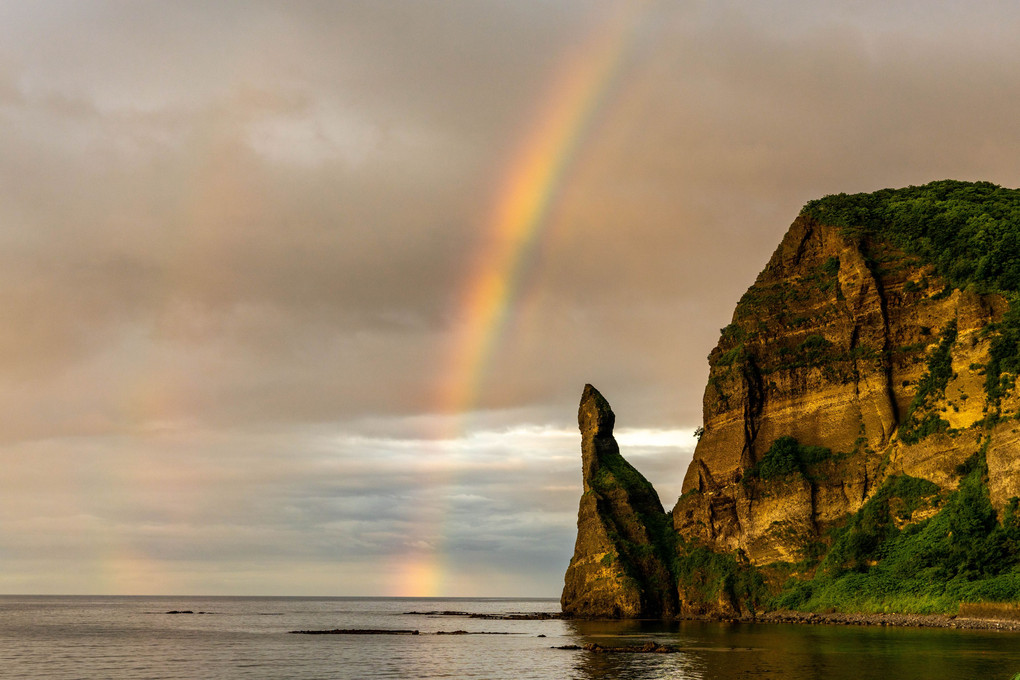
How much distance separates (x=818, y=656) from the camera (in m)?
68.2

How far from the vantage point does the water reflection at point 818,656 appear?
5672cm

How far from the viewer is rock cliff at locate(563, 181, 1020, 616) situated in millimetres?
100938

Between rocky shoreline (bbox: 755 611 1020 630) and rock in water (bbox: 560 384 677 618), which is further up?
rock in water (bbox: 560 384 677 618)

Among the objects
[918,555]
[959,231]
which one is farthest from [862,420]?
[959,231]

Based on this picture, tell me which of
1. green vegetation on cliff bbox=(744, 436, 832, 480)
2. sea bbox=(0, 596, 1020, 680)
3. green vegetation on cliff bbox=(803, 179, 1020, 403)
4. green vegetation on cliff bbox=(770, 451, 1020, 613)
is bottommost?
sea bbox=(0, 596, 1020, 680)

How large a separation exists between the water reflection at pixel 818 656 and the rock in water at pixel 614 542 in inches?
1598

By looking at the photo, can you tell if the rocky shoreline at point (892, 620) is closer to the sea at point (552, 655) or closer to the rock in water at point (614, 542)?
the sea at point (552, 655)

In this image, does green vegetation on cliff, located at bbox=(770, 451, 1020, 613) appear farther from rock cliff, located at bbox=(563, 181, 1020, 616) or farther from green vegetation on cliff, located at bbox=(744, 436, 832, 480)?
green vegetation on cliff, located at bbox=(744, 436, 832, 480)

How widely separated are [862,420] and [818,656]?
6176 centimetres

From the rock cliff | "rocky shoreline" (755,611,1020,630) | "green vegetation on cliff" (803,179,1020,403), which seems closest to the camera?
"rocky shoreline" (755,611,1020,630)

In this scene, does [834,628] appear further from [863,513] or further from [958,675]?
[958,675]

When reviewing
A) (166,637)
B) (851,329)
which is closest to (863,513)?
(851,329)

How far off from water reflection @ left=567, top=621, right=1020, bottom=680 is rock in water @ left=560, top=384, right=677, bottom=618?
40.6m

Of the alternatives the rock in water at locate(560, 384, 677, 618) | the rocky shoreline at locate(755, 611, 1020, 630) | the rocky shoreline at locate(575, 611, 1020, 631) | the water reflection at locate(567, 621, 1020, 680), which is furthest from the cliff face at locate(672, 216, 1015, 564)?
the water reflection at locate(567, 621, 1020, 680)
